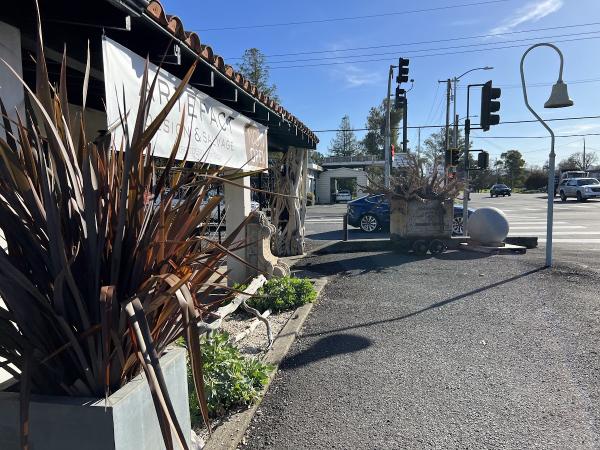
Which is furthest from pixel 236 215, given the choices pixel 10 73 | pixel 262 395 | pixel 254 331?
pixel 10 73

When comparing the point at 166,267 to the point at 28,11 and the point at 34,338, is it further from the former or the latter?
the point at 28,11

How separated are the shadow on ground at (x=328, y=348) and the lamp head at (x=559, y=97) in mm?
6516

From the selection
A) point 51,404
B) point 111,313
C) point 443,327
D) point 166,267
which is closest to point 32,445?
point 51,404

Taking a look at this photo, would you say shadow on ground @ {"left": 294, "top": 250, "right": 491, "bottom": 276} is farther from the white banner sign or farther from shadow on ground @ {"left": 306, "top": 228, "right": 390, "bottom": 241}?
shadow on ground @ {"left": 306, "top": 228, "right": 390, "bottom": 241}

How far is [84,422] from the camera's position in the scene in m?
1.86

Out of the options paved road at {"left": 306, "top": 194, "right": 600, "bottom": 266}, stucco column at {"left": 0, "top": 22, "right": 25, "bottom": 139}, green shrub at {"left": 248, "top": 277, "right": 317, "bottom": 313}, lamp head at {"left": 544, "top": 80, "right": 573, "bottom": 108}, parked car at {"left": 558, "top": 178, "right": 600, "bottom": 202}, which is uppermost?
lamp head at {"left": 544, "top": 80, "right": 573, "bottom": 108}

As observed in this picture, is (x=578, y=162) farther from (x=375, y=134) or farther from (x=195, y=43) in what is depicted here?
(x=195, y=43)

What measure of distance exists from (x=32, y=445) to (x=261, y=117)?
596 cm

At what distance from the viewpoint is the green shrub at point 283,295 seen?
6.18 m

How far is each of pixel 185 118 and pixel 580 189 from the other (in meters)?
36.1

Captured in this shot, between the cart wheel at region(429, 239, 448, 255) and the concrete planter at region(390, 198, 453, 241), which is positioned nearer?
the cart wheel at region(429, 239, 448, 255)

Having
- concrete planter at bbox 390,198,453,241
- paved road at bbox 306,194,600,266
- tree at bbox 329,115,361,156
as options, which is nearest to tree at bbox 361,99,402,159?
tree at bbox 329,115,361,156

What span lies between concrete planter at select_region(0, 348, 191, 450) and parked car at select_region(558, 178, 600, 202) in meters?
37.7

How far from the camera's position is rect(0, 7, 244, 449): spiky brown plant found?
5.94 ft
